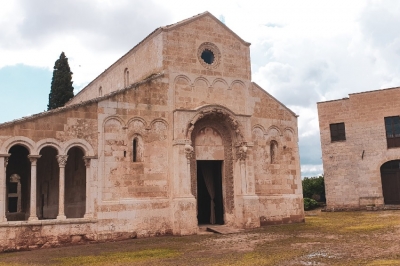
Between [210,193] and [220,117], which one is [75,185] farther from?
[220,117]

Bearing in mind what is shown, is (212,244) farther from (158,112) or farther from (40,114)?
(40,114)

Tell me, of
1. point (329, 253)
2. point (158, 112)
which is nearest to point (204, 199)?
point (158, 112)

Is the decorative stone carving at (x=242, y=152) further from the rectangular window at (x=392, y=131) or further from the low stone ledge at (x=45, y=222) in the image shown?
the rectangular window at (x=392, y=131)

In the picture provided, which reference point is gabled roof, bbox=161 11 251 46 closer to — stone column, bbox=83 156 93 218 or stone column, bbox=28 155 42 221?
stone column, bbox=83 156 93 218

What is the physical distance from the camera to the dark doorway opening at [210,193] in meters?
19.7

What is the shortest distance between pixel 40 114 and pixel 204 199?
9456 millimetres

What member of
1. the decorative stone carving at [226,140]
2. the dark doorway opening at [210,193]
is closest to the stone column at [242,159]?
the decorative stone carving at [226,140]

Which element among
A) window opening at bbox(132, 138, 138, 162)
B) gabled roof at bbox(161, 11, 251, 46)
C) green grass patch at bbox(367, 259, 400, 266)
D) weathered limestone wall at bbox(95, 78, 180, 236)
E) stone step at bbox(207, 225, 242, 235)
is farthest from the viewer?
gabled roof at bbox(161, 11, 251, 46)

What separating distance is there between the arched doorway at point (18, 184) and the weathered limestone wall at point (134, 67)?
6.27 meters

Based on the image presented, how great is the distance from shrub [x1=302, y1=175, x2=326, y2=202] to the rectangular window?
8.61 meters

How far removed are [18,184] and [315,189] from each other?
2450cm

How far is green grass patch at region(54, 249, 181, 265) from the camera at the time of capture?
11.3 metres

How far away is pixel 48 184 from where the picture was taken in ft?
73.0

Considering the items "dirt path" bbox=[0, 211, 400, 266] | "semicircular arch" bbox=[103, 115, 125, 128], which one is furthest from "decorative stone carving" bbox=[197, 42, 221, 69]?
"dirt path" bbox=[0, 211, 400, 266]
